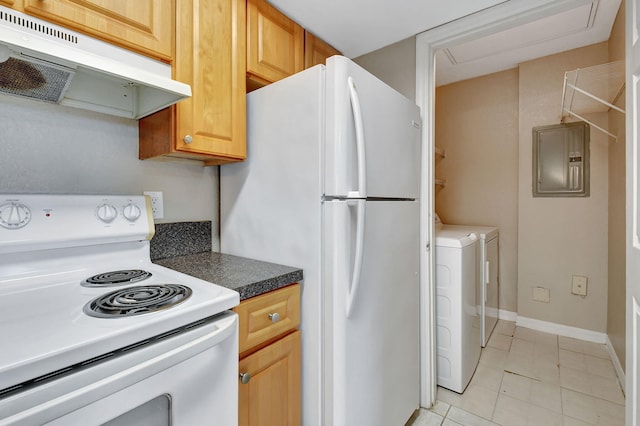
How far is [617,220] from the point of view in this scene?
212 cm

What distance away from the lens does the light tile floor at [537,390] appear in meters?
1.67

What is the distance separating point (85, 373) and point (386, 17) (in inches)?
71.3

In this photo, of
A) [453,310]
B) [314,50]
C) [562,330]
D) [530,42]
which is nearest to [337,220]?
[314,50]

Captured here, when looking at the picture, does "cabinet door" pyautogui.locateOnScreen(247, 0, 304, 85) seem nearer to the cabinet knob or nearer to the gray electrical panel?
the cabinet knob

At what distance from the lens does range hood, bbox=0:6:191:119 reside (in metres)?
0.75

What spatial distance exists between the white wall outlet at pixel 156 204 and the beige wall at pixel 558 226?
9.89ft

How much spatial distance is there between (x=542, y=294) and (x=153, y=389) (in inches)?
127

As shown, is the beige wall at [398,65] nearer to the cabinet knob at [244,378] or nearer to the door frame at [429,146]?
the door frame at [429,146]

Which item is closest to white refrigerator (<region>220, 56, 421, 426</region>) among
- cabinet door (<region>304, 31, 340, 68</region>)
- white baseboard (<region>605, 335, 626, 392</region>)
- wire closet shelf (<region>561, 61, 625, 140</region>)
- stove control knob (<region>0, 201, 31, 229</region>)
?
cabinet door (<region>304, 31, 340, 68</region>)

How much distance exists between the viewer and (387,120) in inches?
52.7

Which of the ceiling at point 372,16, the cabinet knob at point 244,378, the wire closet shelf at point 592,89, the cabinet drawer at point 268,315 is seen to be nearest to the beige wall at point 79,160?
the cabinet drawer at point 268,315

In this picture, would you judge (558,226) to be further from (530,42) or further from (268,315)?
(268,315)

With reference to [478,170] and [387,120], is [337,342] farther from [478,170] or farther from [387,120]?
[478,170]

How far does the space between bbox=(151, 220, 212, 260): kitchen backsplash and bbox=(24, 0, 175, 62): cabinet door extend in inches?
28.4
